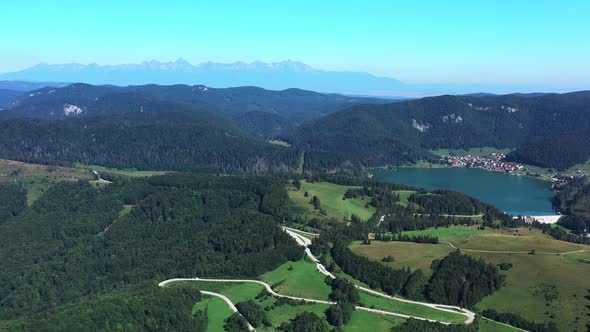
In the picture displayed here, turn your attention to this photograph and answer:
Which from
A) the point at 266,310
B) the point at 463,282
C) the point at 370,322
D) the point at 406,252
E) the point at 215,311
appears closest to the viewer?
the point at 370,322

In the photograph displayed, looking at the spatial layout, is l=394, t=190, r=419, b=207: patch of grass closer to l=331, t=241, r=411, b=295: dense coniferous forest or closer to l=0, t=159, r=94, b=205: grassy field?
l=331, t=241, r=411, b=295: dense coniferous forest

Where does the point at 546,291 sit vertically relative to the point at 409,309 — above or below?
above

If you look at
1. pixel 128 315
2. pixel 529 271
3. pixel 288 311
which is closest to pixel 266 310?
pixel 288 311

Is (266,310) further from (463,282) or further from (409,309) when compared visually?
(463,282)

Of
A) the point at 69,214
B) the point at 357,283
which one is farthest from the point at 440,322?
the point at 69,214

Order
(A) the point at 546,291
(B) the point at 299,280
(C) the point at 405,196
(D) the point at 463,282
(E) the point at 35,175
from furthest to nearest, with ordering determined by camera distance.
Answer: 1. (E) the point at 35,175
2. (C) the point at 405,196
3. (B) the point at 299,280
4. (D) the point at 463,282
5. (A) the point at 546,291

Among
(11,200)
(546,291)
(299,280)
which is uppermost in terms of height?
(546,291)

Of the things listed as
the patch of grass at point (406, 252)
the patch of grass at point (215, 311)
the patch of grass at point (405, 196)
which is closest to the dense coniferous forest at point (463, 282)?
the patch of grass at point (406, 252)
